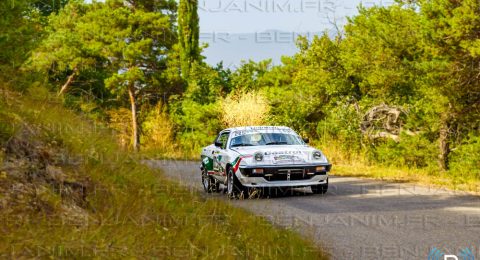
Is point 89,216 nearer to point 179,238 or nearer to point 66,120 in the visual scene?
point 179,238

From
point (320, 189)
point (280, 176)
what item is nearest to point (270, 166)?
point (280, 176)

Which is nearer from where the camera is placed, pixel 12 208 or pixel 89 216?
pixel 12 208

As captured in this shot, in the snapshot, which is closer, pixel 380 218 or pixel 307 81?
pixel 380 218

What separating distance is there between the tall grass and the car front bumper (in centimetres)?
258

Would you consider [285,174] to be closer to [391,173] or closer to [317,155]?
[317,155]

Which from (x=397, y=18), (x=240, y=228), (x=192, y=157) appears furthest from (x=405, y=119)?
(x=240, y=228)

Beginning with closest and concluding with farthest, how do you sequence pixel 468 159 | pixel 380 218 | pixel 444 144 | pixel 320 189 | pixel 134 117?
pixel 380 218 < pixel 320 189 < pixel 468 159 < pixel 444 144 < pixel 134 117

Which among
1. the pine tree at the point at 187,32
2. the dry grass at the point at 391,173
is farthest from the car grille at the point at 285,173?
the pine tree at the point at 187,32

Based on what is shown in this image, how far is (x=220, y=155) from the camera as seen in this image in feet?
47.7

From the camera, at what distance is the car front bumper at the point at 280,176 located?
42.8ft

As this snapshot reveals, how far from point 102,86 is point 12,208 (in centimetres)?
3993

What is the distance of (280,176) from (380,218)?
11.7 ft

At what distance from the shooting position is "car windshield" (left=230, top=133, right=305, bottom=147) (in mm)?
14570

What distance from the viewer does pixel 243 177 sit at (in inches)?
514
